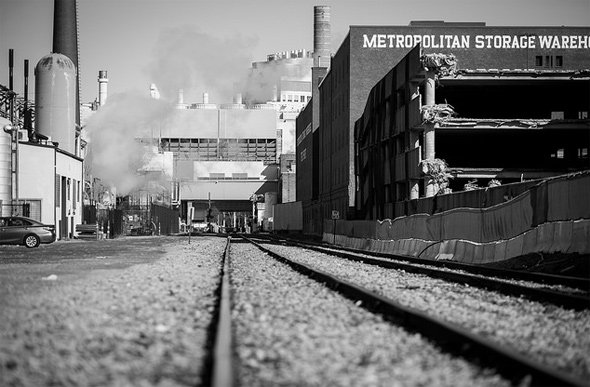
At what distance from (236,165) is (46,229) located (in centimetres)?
8825

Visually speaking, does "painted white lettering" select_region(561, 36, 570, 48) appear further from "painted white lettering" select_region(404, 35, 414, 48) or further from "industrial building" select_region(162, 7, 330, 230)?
"industrial building" select_region(162, 7, 330, 230)

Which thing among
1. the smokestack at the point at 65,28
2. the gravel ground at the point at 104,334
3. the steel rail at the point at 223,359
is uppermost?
the smokestack at the point at 65,28

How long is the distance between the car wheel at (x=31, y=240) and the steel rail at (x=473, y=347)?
29987 mm

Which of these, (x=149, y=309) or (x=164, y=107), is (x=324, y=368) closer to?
(x=149, y=309)

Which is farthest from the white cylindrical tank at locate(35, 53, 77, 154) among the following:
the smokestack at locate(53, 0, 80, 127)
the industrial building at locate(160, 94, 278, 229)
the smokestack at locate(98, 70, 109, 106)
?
the industrial building at locate(160, 94, 278, 229)

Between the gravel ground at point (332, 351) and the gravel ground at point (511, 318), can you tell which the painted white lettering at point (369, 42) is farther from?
the gravel ground at point (332, 351)

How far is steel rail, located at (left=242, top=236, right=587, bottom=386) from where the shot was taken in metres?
6.10

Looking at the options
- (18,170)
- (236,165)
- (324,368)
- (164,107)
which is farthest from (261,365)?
(164,107)

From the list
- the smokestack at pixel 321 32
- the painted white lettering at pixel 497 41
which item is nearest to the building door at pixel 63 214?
the painted white lettering at pixel 497 41

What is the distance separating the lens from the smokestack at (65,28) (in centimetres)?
8150

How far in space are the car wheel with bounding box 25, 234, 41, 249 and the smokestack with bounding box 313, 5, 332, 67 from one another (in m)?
107

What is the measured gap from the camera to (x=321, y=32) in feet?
477

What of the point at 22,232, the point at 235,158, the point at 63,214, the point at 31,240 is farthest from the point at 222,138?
the point at 22,232

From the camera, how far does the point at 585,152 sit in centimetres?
5762
